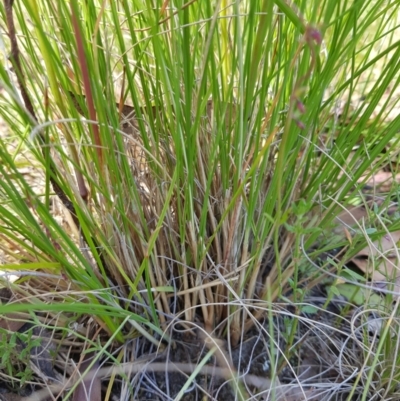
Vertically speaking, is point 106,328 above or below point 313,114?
below

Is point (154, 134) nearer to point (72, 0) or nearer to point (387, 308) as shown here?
point (72, 0)

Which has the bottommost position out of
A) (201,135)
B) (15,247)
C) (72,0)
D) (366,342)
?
(366,342)

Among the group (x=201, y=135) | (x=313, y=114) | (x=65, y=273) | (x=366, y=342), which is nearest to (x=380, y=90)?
(x=313, y=114)

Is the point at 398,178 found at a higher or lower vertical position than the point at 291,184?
lower

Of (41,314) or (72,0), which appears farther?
(41,314)

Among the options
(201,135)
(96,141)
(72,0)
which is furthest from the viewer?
(201,135)

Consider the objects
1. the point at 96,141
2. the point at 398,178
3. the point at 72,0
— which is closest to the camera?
the point at 72,0

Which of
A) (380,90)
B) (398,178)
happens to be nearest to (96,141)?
(380,90)

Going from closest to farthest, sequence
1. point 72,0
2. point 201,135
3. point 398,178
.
Result: point 72,0 → point 201,135 → point 398,178

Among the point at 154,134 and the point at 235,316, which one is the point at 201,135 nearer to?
the point at 154,134
